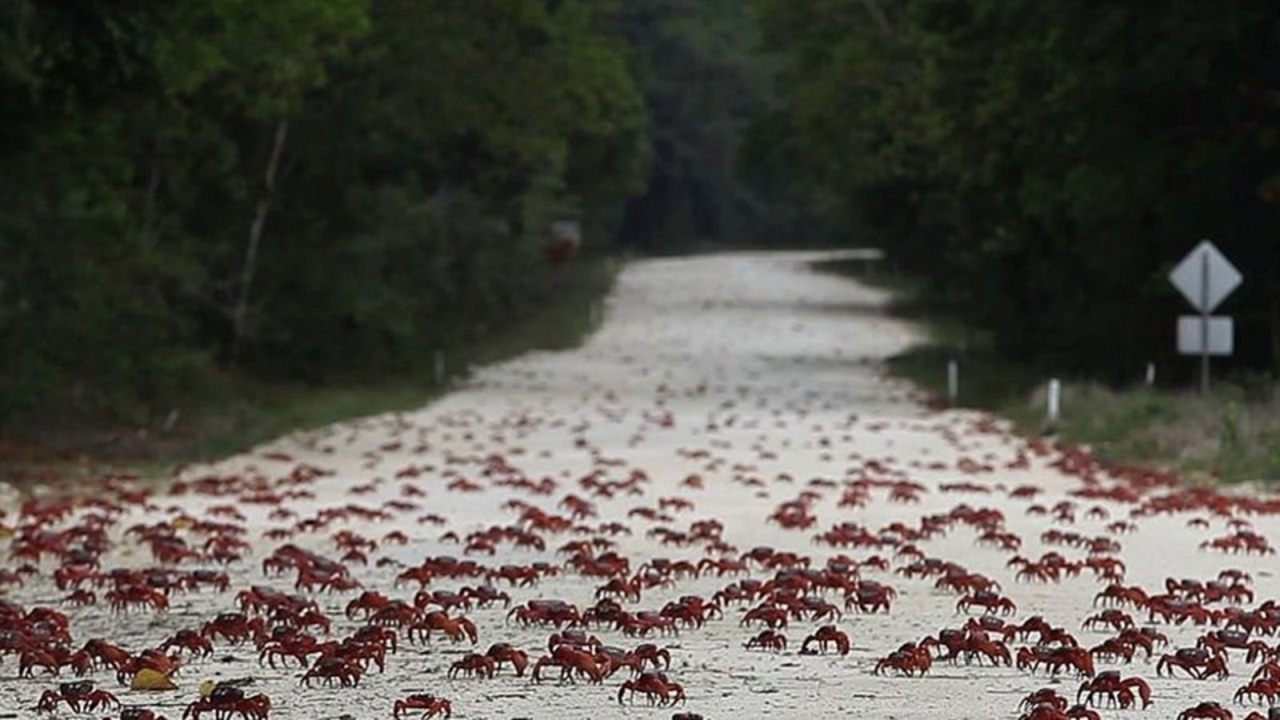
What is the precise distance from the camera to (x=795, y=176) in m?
97.7

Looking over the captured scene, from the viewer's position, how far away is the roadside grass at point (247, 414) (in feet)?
99.1

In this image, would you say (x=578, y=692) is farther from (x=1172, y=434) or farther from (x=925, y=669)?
(x=1172, y=434)

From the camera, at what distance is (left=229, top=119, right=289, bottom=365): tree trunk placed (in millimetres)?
47906

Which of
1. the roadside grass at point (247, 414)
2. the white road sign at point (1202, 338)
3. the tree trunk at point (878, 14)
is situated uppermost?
the tree trunk at point (878, 14)

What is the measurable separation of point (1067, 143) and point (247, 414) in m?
13.8

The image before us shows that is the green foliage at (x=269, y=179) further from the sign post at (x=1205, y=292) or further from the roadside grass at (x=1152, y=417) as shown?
the sign post at (x=1205, y=292)

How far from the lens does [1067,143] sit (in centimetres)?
4391

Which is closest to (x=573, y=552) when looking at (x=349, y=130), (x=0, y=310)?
(x=0, y=310)

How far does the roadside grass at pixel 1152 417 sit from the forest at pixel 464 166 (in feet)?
7.42

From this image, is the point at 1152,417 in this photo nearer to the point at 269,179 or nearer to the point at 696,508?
the point at 696,508

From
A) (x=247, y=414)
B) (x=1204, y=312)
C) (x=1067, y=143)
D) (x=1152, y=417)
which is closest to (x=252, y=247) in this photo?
(x=247, y=414)

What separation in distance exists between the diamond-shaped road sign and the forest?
4.07 m

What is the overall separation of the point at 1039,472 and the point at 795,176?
6876 cm

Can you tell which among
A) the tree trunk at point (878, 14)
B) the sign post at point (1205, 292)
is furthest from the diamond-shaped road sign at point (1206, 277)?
the tree trunk at point (878, 14)
